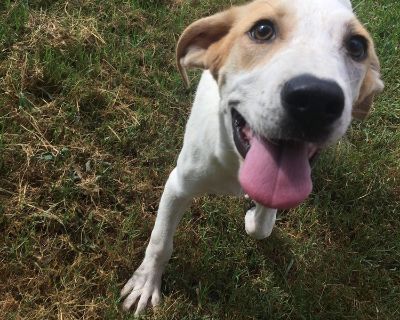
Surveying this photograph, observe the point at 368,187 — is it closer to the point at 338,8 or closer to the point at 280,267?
the point at 280,267

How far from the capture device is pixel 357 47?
2609 millimetres

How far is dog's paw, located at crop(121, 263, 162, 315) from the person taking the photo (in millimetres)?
3531

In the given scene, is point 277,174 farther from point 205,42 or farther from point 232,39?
point 205,42

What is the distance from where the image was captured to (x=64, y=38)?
4535 millimetres

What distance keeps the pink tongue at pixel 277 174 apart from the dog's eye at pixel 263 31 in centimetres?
43

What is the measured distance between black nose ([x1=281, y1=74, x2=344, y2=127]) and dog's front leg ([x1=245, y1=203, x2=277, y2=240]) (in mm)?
1237

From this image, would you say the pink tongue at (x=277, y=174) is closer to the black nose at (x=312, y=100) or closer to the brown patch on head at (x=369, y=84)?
the black nose at (x=312, y=100)

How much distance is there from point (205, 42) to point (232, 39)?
0.25m

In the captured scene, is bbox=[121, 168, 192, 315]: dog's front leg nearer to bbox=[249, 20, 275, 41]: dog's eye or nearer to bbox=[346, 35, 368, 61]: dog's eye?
bbox=[249, 20, 275, 41]: dog's eye

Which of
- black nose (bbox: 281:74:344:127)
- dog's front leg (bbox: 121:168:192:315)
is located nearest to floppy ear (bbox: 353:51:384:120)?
black nose (bbox: 281:74:344:127)

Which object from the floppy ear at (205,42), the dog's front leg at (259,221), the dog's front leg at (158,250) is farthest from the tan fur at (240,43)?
the dog's front leg at (259,221)

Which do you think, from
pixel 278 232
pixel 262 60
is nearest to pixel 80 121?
pixel 278 232

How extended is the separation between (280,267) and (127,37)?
2.17m

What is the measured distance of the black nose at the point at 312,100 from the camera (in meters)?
2.13
